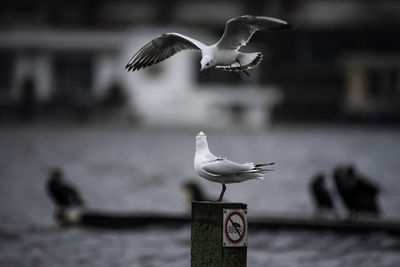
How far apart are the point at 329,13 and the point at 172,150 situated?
78.0 ft

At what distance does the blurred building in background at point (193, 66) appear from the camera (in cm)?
5591

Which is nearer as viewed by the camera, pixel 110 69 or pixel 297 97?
pixel 110 69

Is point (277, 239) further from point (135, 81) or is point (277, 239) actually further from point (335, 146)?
point (135, 81)

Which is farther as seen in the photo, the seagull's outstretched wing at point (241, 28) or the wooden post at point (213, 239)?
the seagull's outstretched wing at point (241, 28)

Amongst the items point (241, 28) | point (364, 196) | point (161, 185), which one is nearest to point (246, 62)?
point (241, 28)

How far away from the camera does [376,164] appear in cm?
3697

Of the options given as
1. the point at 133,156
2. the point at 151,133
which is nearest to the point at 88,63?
the point at 151,133

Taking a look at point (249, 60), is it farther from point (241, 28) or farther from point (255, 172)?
point (255, 172)

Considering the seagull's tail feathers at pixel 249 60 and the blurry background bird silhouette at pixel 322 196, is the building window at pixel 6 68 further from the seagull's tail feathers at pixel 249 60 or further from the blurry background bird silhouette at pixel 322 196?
the seagull's tail feathers at pixel 249 60

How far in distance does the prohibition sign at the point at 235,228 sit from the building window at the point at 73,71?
1950 inches

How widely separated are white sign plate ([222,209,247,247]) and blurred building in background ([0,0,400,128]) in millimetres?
43369

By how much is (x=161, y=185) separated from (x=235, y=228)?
21.6 metres

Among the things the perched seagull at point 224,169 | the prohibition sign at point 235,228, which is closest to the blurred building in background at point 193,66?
the perched seagull at point 224,169

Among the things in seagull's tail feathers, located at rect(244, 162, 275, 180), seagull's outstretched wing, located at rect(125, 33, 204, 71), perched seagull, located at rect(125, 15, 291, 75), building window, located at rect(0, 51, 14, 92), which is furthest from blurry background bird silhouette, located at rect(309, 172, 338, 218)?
building window, located at rect(0, 51, 14, 92)
